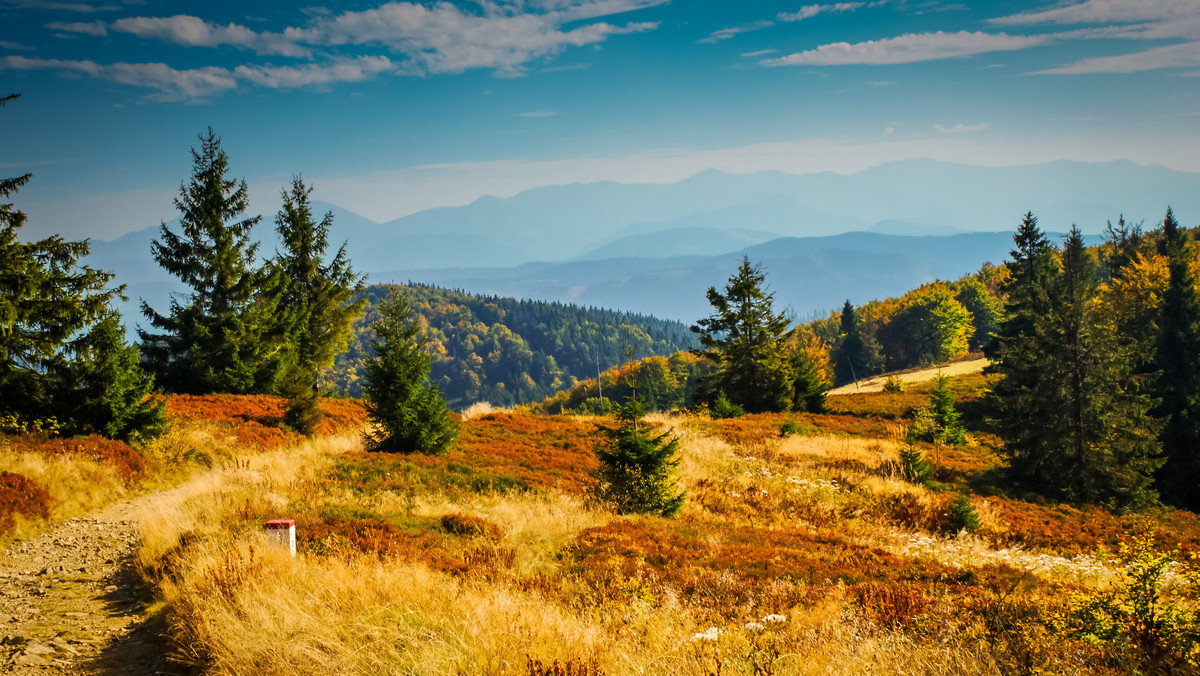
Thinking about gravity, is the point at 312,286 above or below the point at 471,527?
above

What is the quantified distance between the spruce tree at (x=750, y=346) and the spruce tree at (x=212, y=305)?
2776 cm

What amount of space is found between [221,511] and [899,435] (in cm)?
2974

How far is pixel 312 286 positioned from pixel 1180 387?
52.2m

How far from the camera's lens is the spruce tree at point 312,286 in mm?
35719

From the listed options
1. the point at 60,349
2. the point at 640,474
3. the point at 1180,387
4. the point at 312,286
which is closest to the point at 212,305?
the point at 312,286

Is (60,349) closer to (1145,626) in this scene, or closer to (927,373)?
(1145,626)

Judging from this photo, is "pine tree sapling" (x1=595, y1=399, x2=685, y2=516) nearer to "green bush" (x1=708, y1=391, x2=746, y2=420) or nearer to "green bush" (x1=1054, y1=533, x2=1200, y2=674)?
"green bush" (x1=1054, y1=533, x2=1200, y2=674)

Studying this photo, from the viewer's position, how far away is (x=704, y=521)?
1400 centimetres

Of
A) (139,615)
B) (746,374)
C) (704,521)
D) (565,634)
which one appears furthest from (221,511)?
(746,374)

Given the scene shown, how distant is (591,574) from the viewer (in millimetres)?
8336

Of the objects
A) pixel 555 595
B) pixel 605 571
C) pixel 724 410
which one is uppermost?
pixel 555 595

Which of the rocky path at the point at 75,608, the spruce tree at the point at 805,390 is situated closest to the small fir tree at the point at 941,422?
the spruce tree at the point at 805,390

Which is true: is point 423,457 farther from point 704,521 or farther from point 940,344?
point 940,344

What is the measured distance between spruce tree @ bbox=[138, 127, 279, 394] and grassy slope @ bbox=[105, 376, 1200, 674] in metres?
14.4
